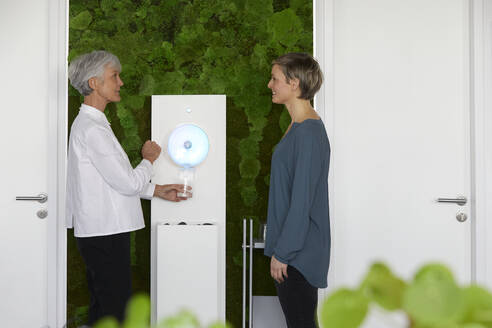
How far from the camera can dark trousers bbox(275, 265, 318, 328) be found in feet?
5.78

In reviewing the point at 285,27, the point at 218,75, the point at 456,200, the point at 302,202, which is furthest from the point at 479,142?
the point at 218,75

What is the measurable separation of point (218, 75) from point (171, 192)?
0.74m

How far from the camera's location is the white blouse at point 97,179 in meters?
2.15

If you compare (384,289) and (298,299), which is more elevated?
(384,289)

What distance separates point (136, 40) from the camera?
9.09ft

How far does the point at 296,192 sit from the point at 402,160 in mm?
1184

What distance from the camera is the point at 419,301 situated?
1.16 ft

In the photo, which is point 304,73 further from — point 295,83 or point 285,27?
point 285,27

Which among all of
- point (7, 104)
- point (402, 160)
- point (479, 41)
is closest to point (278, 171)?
point (402, 160)

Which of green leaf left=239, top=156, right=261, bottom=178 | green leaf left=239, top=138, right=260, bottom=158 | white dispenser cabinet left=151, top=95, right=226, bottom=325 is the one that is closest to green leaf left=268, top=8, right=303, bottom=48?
white dispenser cabinet left=151, top=95, right=226, bottom=325

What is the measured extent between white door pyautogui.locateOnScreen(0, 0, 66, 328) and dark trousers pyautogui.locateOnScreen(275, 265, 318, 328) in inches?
61.9

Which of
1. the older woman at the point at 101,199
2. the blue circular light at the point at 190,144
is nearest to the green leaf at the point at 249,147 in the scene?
the blue circular light at the point at 190,144

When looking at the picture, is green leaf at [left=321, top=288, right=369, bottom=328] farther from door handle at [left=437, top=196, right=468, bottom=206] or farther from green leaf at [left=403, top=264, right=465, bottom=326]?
door handle at [left=437, top=196, right=468, bottom=206]

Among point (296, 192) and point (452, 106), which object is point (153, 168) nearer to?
point (296, 192)
